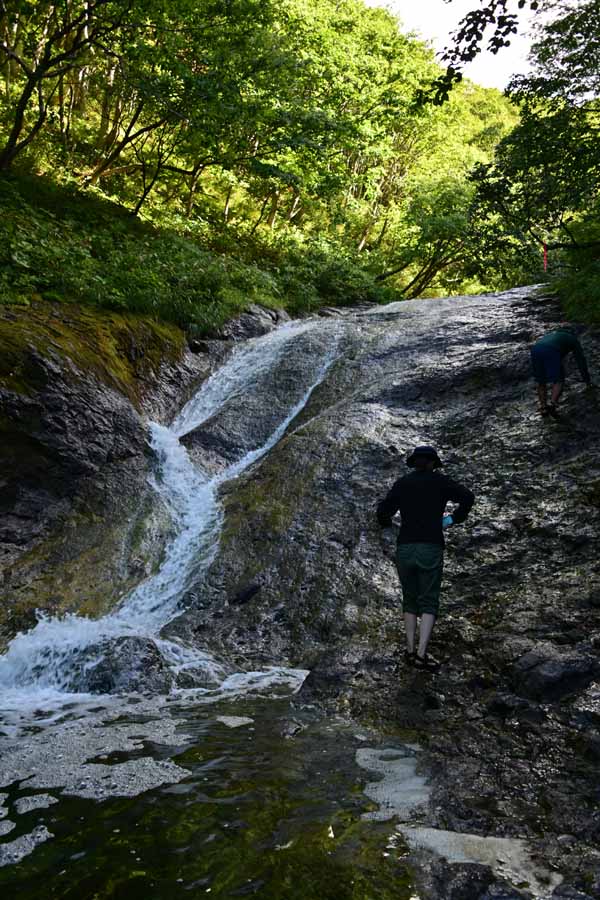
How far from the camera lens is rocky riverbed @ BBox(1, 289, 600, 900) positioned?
3.39 metres

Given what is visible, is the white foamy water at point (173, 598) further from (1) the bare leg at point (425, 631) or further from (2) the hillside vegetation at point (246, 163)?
(2) the hillside vegetation at point (246, 163)

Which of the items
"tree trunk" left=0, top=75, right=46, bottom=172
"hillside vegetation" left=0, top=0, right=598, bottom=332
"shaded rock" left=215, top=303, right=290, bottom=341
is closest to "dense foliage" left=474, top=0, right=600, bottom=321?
"hillside vegetation" left=0, top=0, right=598, bottom=332

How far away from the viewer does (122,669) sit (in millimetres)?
6301

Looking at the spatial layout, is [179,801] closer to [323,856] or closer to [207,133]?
[323,856]

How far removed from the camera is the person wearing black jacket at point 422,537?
5961 millimetres

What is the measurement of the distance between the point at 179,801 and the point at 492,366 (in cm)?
953

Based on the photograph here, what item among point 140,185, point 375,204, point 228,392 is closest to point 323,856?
point 228,392

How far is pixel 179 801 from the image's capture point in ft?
11.4

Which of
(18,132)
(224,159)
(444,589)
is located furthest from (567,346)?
(18,132)

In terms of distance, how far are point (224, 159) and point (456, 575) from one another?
47.0 ft

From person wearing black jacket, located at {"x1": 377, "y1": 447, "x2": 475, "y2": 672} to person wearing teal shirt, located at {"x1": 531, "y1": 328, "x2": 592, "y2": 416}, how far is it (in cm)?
403

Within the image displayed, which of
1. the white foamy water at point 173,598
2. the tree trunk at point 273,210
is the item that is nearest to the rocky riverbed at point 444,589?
the white foamy water at point 173,598

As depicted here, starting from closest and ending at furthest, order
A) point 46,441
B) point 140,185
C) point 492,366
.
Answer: point 46,441
point 492,366
point 140,185

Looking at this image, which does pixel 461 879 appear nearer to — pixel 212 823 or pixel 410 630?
pixel 212 823
